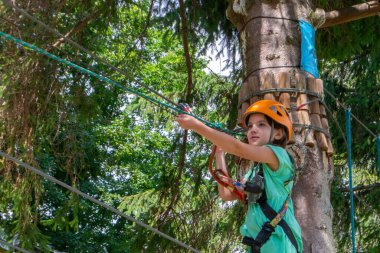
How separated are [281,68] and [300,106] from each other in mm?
274

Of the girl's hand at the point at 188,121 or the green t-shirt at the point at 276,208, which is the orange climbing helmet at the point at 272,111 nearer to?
the green t-shirt at the point at 276,208

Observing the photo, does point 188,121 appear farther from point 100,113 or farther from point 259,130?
point 100,113

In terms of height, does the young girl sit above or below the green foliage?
below

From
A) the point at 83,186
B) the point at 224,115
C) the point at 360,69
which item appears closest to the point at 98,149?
the point at 83,186

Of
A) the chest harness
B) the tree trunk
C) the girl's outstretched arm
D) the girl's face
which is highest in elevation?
the tree trunk

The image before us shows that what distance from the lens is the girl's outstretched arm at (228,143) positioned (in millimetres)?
2740

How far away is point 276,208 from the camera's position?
9.48 ft

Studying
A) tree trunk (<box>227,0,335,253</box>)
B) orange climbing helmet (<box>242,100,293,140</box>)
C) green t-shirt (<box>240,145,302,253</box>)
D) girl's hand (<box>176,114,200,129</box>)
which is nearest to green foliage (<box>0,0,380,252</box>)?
tree trunk (<box>227,0,335,253</box>)

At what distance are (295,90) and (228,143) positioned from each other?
1130mm

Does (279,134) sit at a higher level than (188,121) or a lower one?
higher

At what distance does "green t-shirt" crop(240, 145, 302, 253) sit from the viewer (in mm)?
2816

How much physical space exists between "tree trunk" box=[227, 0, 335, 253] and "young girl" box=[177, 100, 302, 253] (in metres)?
0.61

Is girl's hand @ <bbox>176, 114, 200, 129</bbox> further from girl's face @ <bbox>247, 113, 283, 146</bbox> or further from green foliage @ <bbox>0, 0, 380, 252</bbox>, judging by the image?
green foliage @ <bbox>0, 0, 380, 252</bbox>

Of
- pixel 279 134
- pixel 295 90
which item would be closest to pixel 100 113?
pixel 295 90
